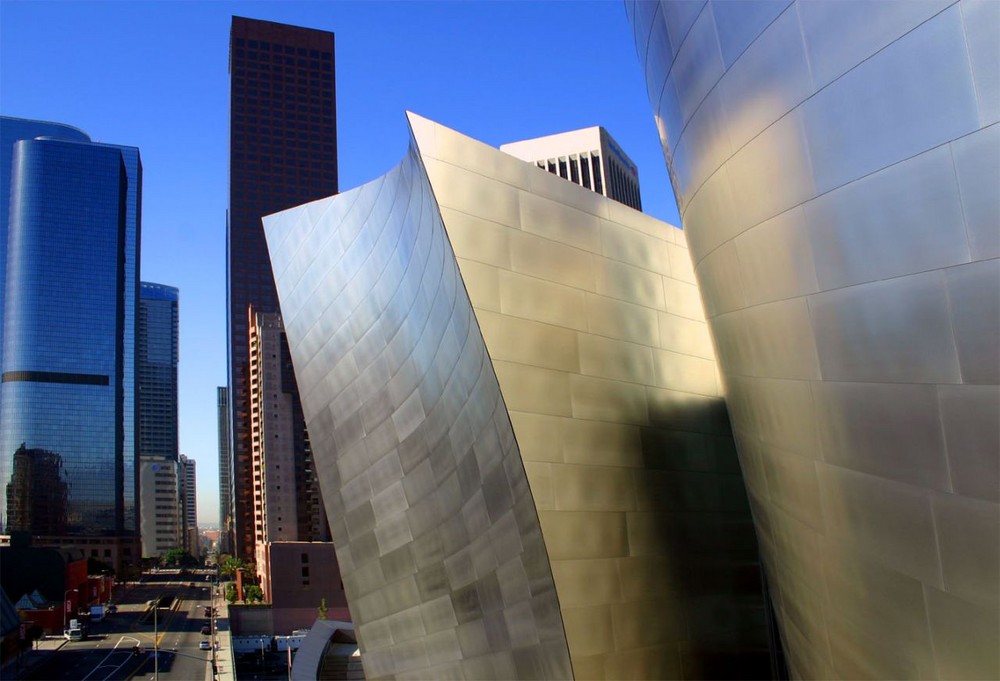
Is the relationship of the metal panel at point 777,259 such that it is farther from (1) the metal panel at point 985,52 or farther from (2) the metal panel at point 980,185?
(1) the metal panel at point 985,52

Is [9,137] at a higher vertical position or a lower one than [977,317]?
higher

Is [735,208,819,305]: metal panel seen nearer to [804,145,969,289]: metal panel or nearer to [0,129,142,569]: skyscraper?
[804,145,969,289]: metal panel

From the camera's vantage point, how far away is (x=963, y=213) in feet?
18.5

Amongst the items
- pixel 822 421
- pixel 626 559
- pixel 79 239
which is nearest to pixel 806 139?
pixel 822 421

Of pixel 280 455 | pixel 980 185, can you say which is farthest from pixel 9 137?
pixel 980 185

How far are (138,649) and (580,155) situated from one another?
62.4 m

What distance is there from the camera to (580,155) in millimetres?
92625

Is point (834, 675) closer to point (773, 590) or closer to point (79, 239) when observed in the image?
point (773, 590)

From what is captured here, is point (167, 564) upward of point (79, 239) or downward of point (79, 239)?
downward

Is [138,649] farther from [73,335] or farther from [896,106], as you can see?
[73,335]

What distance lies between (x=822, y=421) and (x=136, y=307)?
15163cm

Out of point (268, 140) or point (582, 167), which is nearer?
point (582, 167)

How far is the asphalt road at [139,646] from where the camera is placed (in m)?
54.9

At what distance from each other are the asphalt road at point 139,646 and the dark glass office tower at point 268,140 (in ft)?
201
